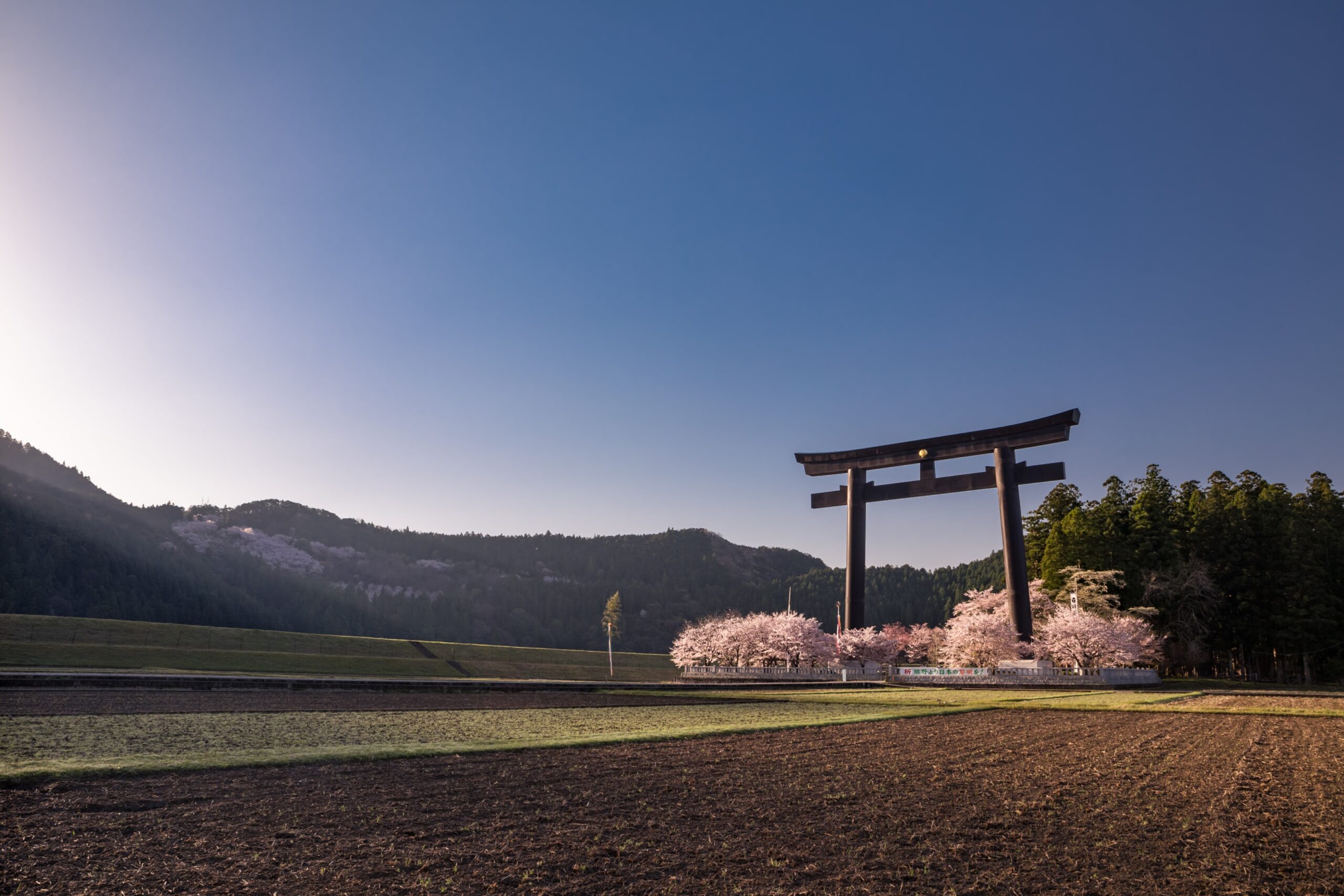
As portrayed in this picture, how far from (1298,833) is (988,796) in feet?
10.4

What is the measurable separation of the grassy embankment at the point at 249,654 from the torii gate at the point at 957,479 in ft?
64.4

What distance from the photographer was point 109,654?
4162 cm

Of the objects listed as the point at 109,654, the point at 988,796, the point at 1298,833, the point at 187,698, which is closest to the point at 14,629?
the point at 109,654

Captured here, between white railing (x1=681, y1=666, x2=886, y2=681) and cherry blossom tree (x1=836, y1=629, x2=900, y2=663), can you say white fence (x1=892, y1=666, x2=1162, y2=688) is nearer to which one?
white railing (x1=681, y1=666, x2=886, y2=681)

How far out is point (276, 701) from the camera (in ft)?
79.4

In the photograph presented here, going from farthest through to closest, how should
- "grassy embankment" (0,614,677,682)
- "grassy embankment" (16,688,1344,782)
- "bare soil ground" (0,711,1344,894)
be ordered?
1. "grassy embankment" (0,614,677,682)
2. "grassy embankment" (16,688,1344,782)
3. "bare soil ground" (0,711,1344,894)

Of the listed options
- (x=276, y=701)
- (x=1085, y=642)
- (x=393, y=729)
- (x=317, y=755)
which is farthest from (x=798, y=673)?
(x=317, y=755)

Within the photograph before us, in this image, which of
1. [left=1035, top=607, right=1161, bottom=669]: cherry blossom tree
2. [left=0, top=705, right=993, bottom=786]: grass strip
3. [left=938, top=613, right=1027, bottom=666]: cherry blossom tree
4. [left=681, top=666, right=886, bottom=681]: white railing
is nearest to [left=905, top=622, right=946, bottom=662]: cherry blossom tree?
[left=938, top=613, right=1027, bottom=666]: cherry blossom tree

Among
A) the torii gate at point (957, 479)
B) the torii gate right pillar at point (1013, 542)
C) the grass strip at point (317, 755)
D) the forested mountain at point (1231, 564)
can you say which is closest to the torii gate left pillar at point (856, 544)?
the torii gate at point (957, 479)

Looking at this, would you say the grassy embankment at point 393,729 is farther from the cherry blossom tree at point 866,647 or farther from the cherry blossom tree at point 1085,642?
the cherry blossom tree at point 866,647

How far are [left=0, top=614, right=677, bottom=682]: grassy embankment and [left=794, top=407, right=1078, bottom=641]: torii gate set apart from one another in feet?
64.4

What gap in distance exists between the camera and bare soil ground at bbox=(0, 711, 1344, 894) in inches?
244

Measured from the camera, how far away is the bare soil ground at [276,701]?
2009 cm

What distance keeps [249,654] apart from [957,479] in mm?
49634
